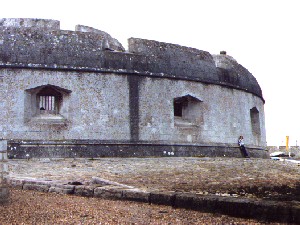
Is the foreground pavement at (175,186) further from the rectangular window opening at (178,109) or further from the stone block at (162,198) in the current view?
the rectangular window opening at (178,109)

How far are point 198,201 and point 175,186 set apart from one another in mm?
1595

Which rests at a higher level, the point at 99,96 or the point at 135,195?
the point at 99,96

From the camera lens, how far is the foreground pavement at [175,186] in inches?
141

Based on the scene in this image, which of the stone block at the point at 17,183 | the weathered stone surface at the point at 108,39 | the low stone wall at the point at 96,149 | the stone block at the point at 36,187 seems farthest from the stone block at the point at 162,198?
the weathered stone surface at the point at 108,39

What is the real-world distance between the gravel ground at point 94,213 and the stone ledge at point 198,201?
92 millimetres

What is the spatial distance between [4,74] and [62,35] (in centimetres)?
186

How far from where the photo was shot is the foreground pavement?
141 inches

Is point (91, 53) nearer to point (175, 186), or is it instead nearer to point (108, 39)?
point (108, 39)

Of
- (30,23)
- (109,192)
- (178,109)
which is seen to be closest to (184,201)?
(109,192)

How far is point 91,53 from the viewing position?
11.2 meters

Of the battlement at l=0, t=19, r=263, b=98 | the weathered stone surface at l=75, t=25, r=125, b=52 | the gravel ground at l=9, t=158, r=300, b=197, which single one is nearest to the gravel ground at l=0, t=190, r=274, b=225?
the gravel ground at l=9, t=158, r=300, b=197

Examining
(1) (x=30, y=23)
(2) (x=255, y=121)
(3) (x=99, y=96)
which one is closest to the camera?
(3) (x=99, y=96)

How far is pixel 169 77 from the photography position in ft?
39.1

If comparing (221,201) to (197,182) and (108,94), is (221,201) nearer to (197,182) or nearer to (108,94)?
(197,182)
